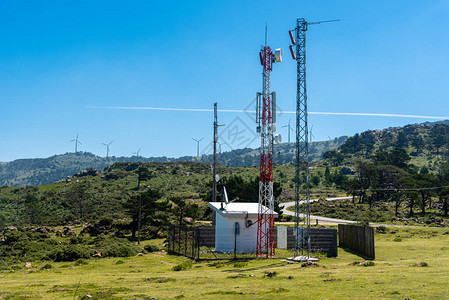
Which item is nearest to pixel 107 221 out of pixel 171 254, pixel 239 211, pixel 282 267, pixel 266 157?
pixel 171 254

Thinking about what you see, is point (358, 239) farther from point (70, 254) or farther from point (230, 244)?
point (70, 254)

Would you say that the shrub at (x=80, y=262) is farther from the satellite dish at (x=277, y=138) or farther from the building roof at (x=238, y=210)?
the satellite dish at (x=277, y=138)

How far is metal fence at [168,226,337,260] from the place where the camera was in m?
29.8

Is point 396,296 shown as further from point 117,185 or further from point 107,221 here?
point 117,185

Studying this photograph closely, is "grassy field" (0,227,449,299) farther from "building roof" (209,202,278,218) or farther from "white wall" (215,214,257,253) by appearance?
"building roof" (209,202,278,218)

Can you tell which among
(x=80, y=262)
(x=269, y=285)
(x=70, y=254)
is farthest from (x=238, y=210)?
(x=269, y=285)

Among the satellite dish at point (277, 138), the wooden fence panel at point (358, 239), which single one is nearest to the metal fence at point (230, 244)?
the wooden fence panel at point (358, 239)

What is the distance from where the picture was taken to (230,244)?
32.9m

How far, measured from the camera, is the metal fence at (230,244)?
29.8 meters

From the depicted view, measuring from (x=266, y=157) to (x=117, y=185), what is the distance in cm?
11718

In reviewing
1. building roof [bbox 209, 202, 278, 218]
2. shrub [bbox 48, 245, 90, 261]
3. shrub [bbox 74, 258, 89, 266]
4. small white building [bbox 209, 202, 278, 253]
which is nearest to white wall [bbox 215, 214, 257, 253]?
small white building [bbox 209, 202, 278, 253]

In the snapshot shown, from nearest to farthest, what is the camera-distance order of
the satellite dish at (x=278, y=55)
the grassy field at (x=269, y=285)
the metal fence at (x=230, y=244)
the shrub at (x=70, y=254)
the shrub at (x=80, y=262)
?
the grassy field at (x=269, y=285) < the metal fence at (x=230, y=244) < the satellite dish at (x=278, y=55) < the shrub at (x=80, y=262) < the shrub at (x=70, y=254)

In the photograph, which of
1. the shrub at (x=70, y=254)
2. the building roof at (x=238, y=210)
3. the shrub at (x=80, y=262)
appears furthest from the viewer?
the shrub at (x=70, y=254)

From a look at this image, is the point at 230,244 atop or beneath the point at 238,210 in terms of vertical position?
beneath
